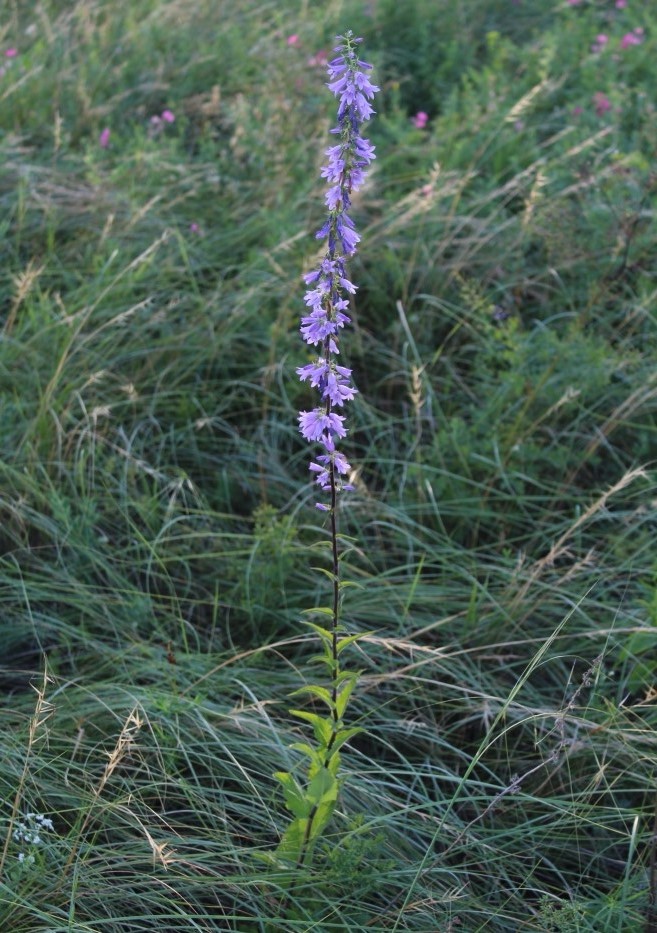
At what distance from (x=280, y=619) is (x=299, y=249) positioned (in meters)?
1.63

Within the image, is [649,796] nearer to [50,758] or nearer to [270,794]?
[270,794]

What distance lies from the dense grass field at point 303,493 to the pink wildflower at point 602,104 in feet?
0.33

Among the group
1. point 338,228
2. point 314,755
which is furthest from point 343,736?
point 338,228

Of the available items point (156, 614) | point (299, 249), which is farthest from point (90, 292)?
point (156, 614)

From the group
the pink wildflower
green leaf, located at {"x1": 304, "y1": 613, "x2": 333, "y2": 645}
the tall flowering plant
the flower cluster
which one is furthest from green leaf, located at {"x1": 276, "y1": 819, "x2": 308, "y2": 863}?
the pink wildflower

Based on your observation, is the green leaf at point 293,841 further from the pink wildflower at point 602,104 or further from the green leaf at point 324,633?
the pink wildflower at point 602,104

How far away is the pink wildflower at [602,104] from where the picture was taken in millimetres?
4672

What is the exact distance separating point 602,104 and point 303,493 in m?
2.60

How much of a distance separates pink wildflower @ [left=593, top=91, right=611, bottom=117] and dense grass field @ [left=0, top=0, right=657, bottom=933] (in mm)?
101

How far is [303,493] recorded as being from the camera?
329cm

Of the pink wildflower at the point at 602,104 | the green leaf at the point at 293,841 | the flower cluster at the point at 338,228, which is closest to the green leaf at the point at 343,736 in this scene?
the green leaf at the point at 293,841

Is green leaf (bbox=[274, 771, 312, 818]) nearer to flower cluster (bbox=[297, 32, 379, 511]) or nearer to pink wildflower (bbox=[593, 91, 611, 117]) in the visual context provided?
flower cluster (bbox=[297, 32, 379, 511])

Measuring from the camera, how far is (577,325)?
11.2 ft

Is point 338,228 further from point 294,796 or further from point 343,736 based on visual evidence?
point 294,796
